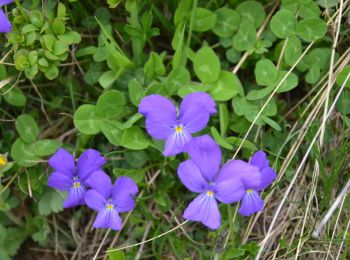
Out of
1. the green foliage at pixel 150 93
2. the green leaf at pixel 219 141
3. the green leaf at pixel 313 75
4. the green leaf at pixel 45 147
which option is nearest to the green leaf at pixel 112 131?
the green foliage at pixel 150 93

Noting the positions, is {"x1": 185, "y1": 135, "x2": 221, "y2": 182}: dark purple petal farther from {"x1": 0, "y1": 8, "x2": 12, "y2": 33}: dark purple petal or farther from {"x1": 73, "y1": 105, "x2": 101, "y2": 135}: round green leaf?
{"x1": 0, "y1": 8, "x2": 12, "y2": 33}: dark purple petal

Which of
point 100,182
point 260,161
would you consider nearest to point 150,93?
point 100,182

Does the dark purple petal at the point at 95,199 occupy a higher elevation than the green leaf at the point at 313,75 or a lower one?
lower

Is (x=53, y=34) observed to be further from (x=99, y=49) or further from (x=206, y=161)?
(x=206, y=161)

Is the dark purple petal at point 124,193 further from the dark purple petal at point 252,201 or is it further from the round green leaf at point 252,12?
the round green leaf at point 252,12

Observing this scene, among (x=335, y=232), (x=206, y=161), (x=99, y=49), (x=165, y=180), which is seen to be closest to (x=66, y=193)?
(x=165, y=180)

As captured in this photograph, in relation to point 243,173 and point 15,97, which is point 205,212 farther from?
point 15,97
